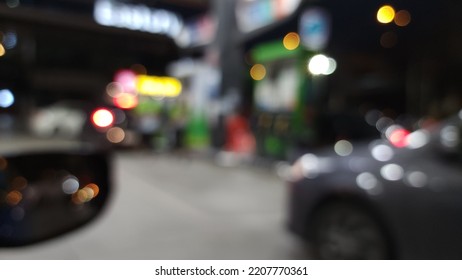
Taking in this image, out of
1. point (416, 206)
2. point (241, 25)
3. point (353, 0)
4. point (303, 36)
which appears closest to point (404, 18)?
point (353, 0)

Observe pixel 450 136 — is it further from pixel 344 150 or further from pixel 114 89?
pixel 114 89

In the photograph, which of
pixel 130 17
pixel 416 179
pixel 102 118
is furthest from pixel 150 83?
pixel 416 179

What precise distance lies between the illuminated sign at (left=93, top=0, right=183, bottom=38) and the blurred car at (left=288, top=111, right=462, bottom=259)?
1.29 meters

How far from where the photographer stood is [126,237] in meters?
2.90

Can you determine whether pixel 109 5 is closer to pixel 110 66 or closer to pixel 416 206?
pixel 110 66

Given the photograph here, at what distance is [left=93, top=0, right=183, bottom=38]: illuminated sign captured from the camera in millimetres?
1852

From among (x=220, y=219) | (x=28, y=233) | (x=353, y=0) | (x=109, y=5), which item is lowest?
(x=28, y=233)

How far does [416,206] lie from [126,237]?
1945 millimetres

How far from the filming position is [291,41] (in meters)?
5.64

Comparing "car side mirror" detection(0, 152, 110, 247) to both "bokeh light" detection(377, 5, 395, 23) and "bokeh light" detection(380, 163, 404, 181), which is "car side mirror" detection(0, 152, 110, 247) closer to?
"bokeh light" detection(380, 163, 404, 181)

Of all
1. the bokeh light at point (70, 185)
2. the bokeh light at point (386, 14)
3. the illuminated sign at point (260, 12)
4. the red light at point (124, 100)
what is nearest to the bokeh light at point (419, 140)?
the bokeh light at point (386, 14)

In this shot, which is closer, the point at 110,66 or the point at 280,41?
the point at 110,66

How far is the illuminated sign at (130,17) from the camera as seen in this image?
72.9 inches

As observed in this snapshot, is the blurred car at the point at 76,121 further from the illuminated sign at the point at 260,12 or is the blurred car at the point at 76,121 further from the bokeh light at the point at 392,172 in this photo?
the illuminated sign at the point at 260,12
